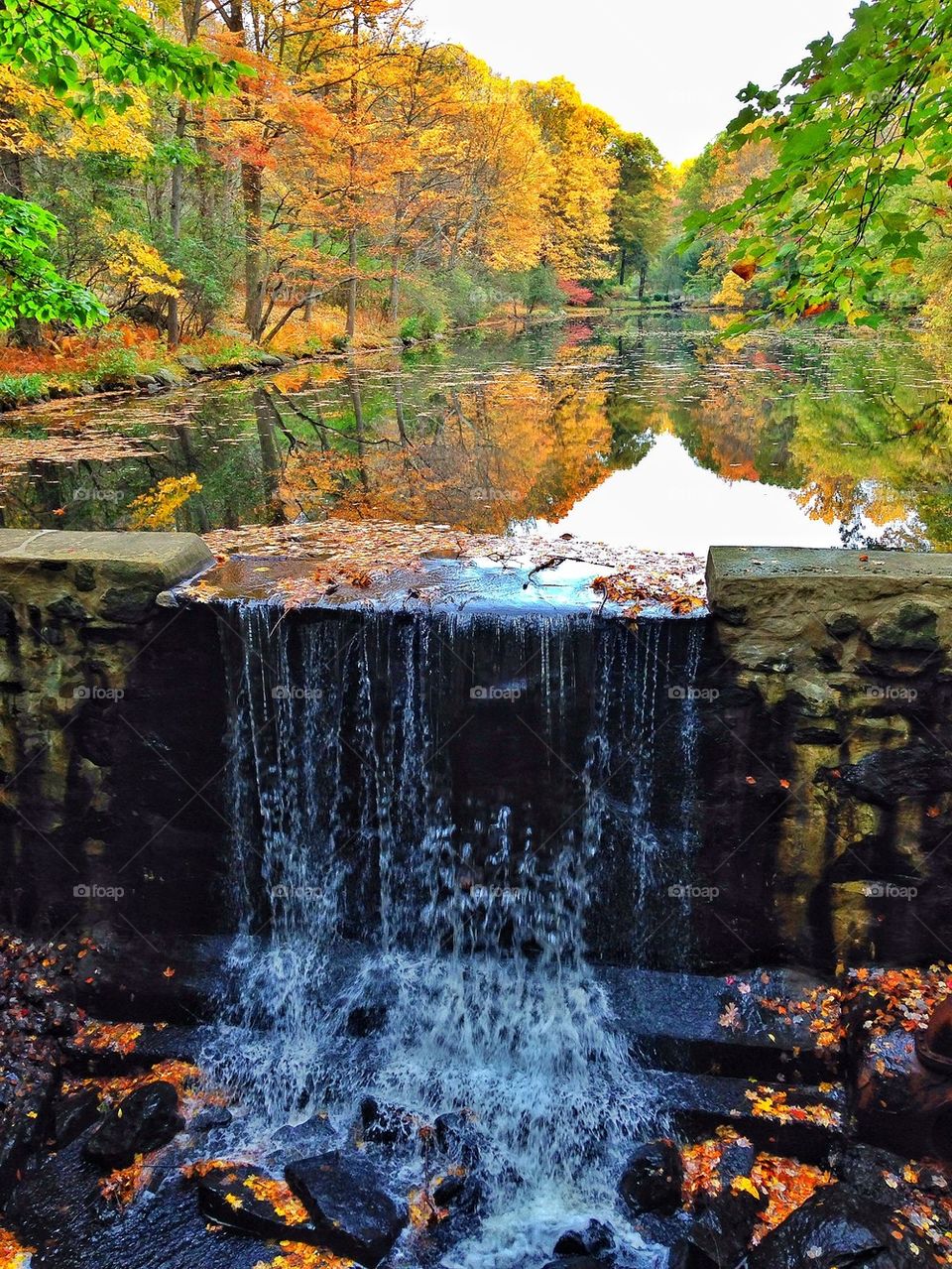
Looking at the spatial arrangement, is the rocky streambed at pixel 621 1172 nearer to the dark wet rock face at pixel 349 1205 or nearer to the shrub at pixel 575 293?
the dark wet rock face at pixel 349 1205

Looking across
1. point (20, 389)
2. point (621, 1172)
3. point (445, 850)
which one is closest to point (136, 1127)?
point (445, 850)

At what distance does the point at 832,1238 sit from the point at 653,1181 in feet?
2.63

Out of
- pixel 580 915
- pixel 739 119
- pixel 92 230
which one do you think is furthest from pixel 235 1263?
pixel 92 230

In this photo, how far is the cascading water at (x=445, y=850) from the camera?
4.77 metres

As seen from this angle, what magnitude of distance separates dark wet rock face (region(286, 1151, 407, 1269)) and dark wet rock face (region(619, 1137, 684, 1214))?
1.09m

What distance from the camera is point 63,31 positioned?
17.9 feet

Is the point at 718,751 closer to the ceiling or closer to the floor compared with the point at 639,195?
closer to the floor

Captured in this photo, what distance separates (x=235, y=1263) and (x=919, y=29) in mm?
6298

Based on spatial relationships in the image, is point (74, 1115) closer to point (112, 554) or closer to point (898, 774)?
→ point (112, 554)

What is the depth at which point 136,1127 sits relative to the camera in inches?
170

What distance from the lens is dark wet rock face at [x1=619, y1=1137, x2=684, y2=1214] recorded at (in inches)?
158

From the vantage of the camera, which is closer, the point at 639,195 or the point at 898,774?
the point at 898,774

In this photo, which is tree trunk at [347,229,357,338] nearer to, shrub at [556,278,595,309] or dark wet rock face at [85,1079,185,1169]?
dark wet rock face at [85,1079,185,1169]

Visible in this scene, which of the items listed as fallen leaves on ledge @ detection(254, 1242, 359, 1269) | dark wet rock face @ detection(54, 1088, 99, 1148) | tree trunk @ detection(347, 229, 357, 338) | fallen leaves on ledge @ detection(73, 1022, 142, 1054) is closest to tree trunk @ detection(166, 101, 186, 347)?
tree trunk @ detection(347, 229, 357, 338)
